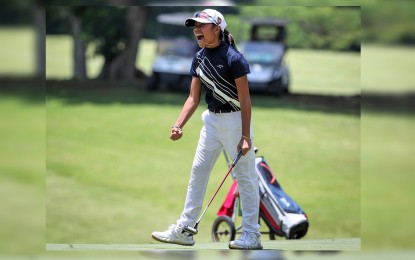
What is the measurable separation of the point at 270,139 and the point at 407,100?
1032cm

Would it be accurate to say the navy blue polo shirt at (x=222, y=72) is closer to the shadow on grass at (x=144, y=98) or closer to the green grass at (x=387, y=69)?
the green grass at (x=387, y=69)

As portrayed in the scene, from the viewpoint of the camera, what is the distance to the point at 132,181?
526 inches

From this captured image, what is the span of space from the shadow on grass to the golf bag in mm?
12023

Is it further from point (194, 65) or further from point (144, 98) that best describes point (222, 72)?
point (144, 98)

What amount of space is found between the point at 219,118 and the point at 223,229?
1.92 meters

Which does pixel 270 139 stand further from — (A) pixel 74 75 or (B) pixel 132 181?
(A) pixel 74 75

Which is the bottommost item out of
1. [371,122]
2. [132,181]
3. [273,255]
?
[132,181]

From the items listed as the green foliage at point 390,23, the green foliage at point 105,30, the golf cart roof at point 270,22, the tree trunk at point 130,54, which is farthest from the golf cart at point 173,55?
the green foliage at point 390,23

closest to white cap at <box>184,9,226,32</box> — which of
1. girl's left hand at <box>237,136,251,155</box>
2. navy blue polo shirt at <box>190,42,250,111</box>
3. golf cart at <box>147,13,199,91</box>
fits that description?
navy blue polo shirt at <box>190,42,250,111</box>

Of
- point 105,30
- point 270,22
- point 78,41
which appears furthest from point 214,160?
point 105,30

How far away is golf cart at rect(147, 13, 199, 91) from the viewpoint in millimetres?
19922

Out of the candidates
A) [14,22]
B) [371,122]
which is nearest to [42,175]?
[14,22]

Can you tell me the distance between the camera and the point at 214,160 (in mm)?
5309

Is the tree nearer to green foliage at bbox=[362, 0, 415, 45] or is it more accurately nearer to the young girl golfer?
the young girl golfer
